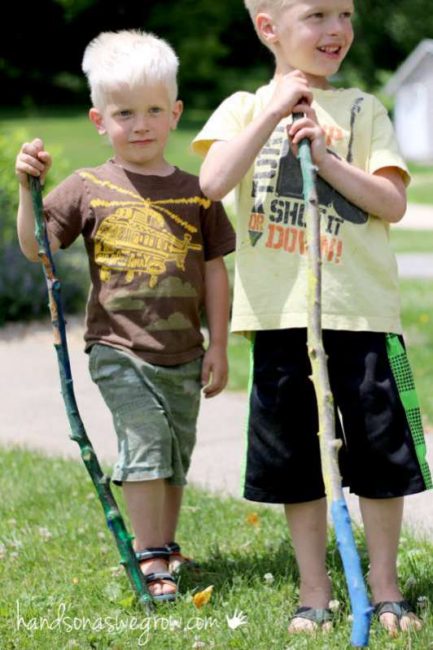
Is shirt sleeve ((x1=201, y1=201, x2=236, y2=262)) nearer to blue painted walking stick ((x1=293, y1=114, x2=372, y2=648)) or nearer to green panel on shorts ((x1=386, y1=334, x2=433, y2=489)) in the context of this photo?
green panel on shorts ((x1=386, y1=334, x2=433, y2=489))

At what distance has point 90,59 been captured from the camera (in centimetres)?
373

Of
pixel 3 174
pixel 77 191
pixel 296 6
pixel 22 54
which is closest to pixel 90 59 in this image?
pixel 77 191

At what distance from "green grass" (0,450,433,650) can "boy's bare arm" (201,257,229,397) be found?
2.01ft

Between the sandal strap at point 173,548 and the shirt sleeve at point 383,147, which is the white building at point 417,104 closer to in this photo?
the sandal strap at point 173,548

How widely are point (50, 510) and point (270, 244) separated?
6.10 feet

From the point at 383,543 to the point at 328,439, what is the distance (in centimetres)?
61

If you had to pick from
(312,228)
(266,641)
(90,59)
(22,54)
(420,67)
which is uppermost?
(420,67)

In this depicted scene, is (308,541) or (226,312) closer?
(308,541)

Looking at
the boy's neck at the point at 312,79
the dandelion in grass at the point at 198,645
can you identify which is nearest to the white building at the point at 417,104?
the boy's neck at the point at 312,79

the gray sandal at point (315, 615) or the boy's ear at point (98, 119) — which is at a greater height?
the boy's ear at point (98, 119)

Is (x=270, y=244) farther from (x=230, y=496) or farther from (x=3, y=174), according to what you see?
(x=3, y=174)

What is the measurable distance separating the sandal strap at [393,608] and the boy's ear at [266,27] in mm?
1554

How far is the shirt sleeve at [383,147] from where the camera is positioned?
3.34m

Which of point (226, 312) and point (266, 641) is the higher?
point (226, 312)
